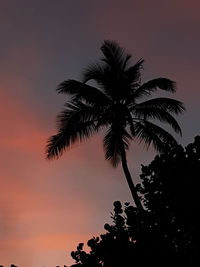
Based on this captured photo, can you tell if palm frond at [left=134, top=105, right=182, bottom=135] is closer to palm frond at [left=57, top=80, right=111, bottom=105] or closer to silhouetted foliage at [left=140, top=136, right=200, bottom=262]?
palm frond at [left=57, top=80, right=111, bottom=105]

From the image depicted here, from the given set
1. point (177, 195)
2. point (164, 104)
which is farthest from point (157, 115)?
point (177, 195)

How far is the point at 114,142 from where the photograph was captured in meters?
27.1

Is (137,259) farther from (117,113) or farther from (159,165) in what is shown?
(117,113)

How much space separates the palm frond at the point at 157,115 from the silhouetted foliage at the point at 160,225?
8.54 meters

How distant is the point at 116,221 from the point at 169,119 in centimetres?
1070

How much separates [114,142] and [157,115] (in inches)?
100

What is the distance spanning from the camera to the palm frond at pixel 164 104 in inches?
1110

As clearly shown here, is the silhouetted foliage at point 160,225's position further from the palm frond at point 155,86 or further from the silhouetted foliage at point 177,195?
the palm frond at point 155,86

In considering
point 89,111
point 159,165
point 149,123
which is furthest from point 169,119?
point 159,165

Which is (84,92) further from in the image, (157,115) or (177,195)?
(177,195)

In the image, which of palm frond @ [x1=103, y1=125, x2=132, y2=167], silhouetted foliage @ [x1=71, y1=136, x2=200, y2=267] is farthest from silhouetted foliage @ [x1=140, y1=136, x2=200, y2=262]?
palm frond @ [x1=103, y1=125, x2=132, y2=167]

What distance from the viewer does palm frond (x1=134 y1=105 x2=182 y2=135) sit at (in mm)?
28000

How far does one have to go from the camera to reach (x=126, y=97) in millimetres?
28125

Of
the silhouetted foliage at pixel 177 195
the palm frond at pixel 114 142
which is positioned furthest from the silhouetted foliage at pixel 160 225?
the palm frond at pixel 114 142
